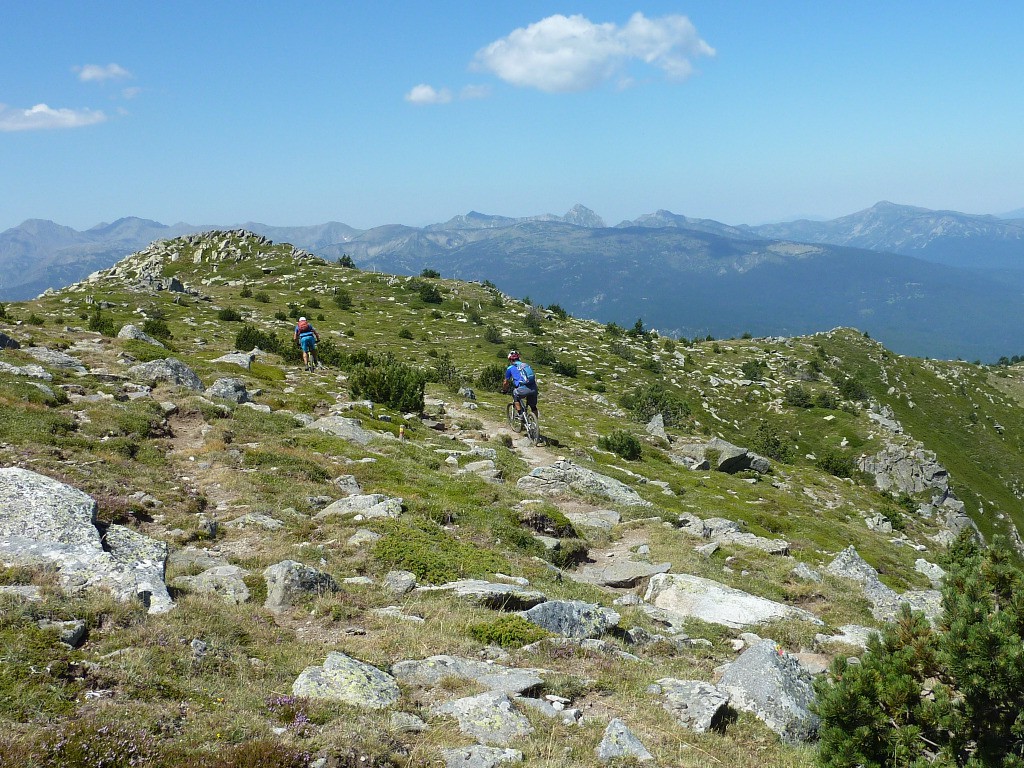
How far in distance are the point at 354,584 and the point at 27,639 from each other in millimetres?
4990

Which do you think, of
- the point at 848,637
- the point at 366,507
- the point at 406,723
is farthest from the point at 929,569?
the point at 406,723

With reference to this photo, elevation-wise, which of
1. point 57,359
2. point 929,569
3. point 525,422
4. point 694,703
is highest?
point 57,359

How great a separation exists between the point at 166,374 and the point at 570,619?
19.2m

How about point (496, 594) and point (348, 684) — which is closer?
point (348, 684)

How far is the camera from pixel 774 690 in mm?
7805

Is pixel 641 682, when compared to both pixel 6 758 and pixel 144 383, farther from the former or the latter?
pixel 144 383

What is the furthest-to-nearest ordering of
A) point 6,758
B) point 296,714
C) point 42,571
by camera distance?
point 42,571 < point 296,714 < point 6,758

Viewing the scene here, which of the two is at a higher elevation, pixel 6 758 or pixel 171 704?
pixel 6 758

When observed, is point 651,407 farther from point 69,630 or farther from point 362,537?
point 69,630

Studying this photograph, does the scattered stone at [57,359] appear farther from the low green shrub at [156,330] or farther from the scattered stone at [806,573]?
the scattered stone at [806,573]

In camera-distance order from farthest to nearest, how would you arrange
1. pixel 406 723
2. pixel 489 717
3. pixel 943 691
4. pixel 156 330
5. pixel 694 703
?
1. pixel 156 330
2. pixel 694 703
3. pixel 489 717
4. pixel 406 723
5. pixel 943 691

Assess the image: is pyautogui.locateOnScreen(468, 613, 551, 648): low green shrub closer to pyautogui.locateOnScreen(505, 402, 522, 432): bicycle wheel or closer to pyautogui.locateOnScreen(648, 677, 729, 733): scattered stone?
pyautogui.locateOnScreen(648, 677, 729, 733): scattered stone

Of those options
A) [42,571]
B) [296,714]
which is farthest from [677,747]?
[42,571]

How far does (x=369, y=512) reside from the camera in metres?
13.3
